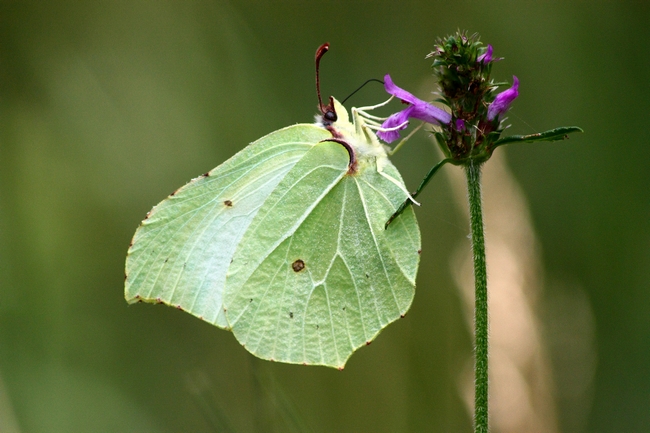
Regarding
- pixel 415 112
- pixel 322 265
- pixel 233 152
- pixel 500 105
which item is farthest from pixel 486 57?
pixel 233 152

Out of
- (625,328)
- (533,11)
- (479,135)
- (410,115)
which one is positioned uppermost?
(533,11)

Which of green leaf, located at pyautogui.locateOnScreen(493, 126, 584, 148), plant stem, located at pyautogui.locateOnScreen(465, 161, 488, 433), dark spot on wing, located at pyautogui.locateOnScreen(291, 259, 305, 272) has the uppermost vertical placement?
green leaf, located at pyautogui.locateOnScreen(493, 126, 584, 148)

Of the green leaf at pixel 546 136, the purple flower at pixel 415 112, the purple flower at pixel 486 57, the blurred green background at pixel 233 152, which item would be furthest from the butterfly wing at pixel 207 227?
the green leaf at pixel 546 136

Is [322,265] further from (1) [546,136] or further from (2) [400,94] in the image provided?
Result: (1) [546,136]


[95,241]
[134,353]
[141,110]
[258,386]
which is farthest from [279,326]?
[141,110]

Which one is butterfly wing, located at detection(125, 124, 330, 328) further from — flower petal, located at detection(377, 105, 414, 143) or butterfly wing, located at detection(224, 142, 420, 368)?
flower petal, located at detection(377, 105, 414, 143)

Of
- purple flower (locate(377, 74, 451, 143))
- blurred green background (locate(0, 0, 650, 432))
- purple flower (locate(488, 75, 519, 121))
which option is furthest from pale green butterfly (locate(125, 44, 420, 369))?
blurred green background (locate(0, 0, 650, 432))

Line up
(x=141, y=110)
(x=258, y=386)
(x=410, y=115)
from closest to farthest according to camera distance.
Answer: (x=410, y=115), (x=258, y=386), (x=141, y=110)

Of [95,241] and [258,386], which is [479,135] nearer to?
[258,386]

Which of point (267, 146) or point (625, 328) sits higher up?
point (267, 146)
